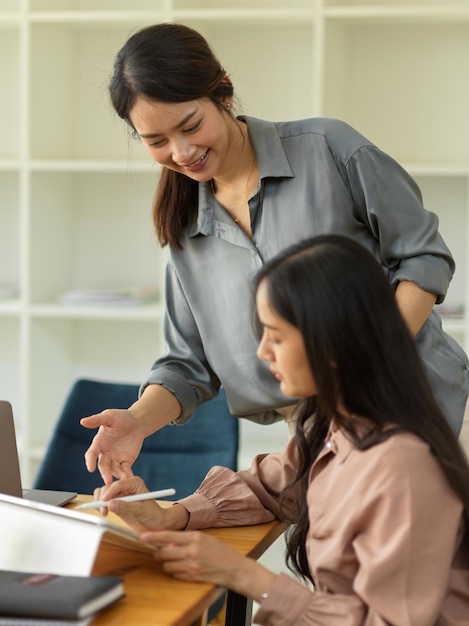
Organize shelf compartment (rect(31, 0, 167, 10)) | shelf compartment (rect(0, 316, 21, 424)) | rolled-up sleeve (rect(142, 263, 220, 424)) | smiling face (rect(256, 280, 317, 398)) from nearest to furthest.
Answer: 1. smiling face (rect(256, 280, 317, 398))
2. rolled-up sleeve (rect(142, 263, 220, 424))
3. shelf compartment (rect(31, 0, 167, 10))
4. shelf compartment (rect(0, 316, 21, 424))

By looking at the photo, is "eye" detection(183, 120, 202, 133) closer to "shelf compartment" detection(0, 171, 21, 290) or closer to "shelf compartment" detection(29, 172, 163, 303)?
"shelf compartment" detection(29, 172, 163, 303)

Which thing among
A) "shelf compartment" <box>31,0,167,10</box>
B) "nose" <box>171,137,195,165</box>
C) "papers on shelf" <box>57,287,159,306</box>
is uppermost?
"shelf compartment" <box>31,0,167,10</box>

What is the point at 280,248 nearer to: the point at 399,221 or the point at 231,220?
the point at 231,220

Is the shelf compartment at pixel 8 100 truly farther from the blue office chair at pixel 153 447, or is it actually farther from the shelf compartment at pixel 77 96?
the blue office chair at pixel 153 447

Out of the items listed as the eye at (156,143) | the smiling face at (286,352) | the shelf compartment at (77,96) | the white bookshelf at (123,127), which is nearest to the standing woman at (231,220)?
the eye at (156,143)

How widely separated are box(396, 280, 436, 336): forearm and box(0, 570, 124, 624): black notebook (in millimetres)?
722

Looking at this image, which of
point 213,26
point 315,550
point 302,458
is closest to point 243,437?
point 213,26

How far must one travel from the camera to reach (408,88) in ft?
10.8

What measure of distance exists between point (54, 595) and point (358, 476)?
43 centimetres

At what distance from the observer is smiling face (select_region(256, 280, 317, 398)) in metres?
1.36

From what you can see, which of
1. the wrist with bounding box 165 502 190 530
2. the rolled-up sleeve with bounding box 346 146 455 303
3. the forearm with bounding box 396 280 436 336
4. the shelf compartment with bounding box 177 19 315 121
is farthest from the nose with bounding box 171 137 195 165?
the shelf compartment with bounding box 177 19 315 121

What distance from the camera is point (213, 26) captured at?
3273mm

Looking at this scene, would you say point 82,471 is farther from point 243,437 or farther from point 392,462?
point 392,462

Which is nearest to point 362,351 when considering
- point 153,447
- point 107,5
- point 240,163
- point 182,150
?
point 182,150
